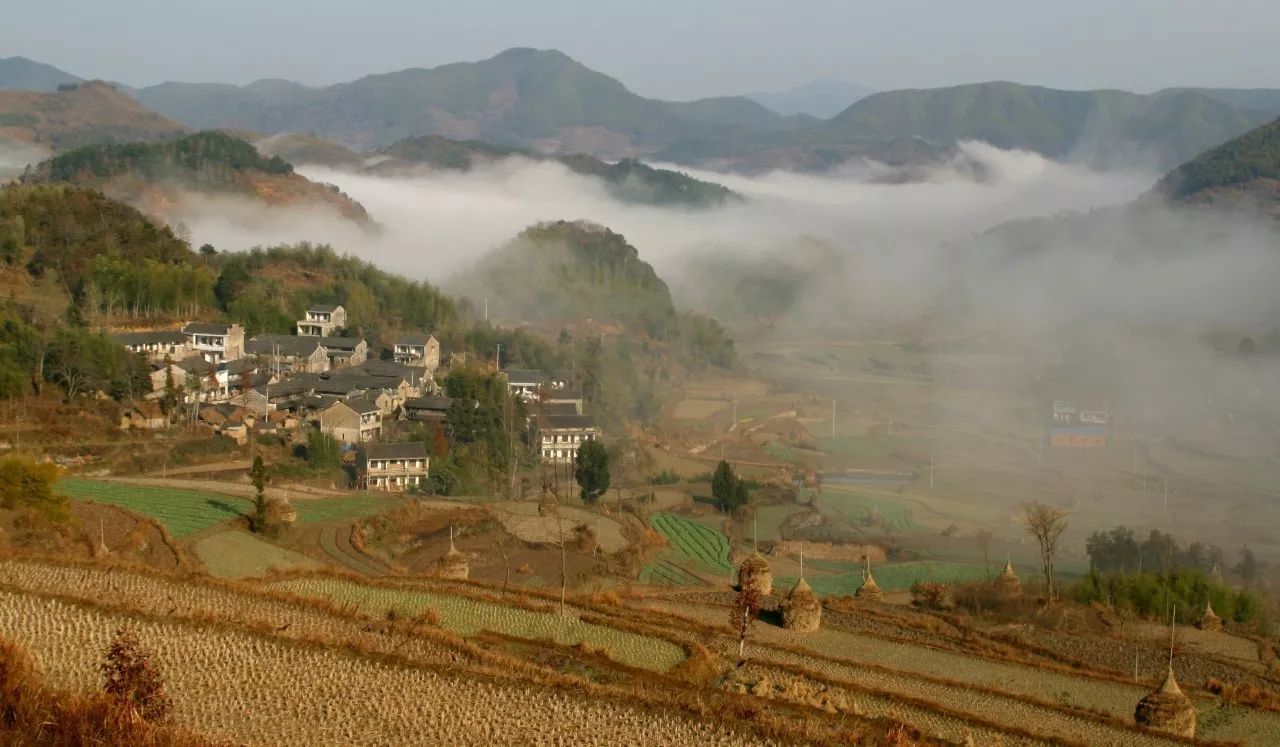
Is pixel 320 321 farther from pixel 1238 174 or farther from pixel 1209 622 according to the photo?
pixel 1238 174

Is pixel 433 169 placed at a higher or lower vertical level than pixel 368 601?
higher

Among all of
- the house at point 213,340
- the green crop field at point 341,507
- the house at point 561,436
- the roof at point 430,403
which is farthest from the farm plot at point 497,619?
the house at point 213,340

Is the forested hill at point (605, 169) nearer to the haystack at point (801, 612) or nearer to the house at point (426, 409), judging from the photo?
the house at point (426, 409)

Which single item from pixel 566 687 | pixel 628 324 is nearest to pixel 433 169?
pixel 628 324

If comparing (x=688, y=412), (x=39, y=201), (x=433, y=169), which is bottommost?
(x=688, y=412)

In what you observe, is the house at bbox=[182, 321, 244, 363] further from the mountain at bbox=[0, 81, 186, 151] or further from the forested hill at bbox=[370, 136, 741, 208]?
the forested hill at bbox=[370, 136, 741, 208]

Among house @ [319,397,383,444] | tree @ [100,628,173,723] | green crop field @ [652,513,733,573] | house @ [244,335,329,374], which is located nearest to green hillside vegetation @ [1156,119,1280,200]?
house @ [244,335,329,374]

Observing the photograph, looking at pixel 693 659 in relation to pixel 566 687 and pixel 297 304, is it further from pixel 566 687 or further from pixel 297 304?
pixel 297 304
